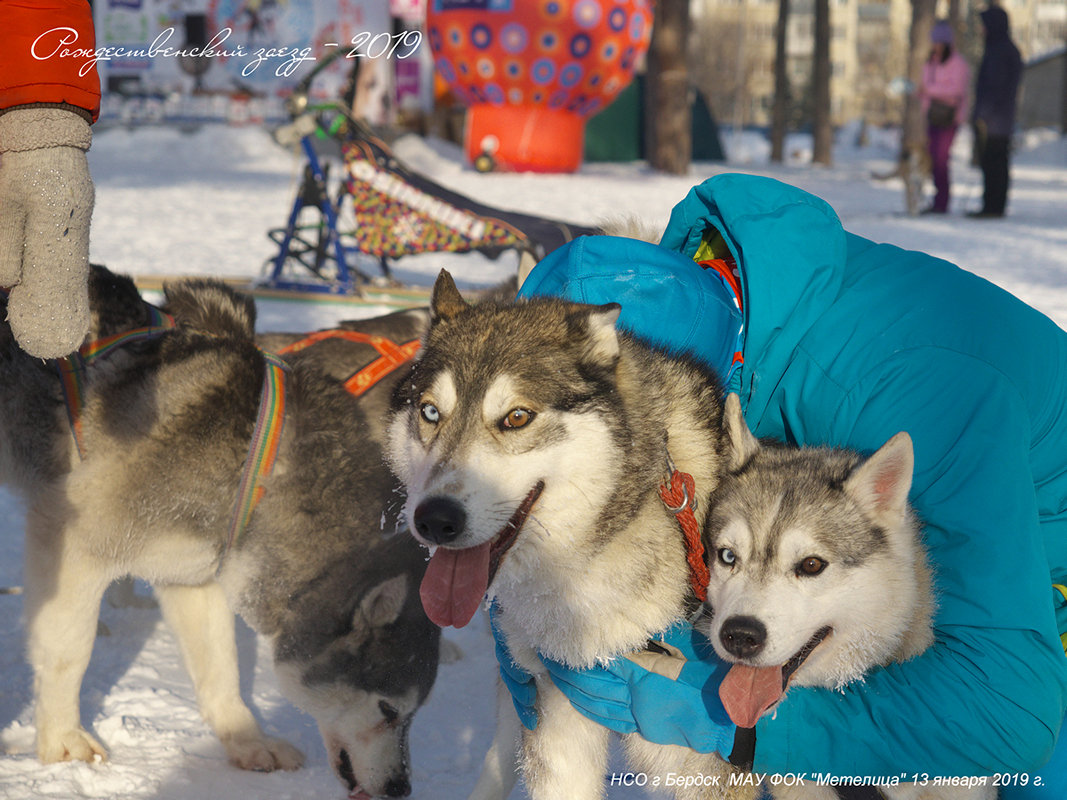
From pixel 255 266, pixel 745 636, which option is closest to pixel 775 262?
pixel 745 636

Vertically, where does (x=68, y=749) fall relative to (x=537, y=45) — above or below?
below

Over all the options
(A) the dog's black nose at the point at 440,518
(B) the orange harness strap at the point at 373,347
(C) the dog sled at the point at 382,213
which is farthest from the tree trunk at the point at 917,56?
(A) the dog's black nose at the point at 440,518

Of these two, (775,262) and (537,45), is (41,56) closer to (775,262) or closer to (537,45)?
(775,262)

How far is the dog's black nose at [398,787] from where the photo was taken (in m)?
2.51

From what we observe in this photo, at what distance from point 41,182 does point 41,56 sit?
244mm

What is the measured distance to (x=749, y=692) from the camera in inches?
67.6

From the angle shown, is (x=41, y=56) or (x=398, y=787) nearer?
(x=41, y=56)

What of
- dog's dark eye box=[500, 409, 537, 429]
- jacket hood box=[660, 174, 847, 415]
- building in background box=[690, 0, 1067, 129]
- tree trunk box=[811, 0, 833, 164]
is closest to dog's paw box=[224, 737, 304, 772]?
dog's dark eye box=[500, 409, 537, 429]

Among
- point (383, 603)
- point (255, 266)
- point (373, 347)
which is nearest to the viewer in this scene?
point (383, 603)

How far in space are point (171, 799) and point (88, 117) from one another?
1.59 m

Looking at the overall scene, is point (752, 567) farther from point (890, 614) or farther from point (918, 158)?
point (918, 158)

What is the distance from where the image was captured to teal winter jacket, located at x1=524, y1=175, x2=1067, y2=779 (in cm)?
161

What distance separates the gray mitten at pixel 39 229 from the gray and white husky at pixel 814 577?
1.24 meters

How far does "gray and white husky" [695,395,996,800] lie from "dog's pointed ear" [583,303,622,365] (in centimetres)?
25
